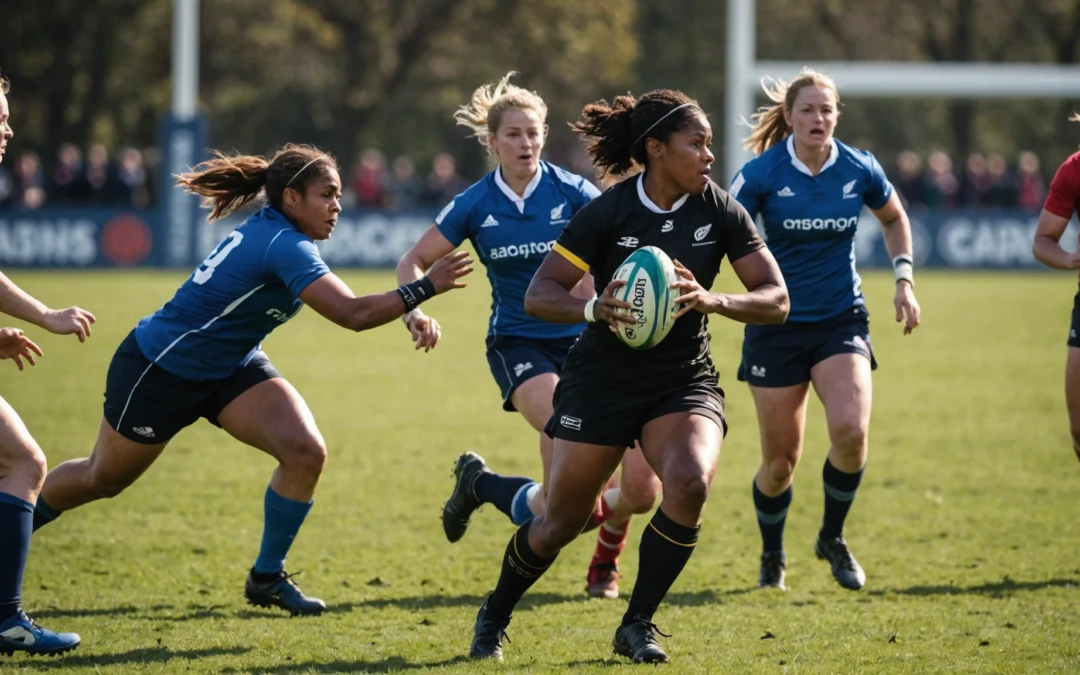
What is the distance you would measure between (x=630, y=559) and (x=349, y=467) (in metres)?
3.01

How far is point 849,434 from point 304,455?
8.30 feet

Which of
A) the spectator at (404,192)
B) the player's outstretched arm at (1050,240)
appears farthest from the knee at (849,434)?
the spectator at (404,192)

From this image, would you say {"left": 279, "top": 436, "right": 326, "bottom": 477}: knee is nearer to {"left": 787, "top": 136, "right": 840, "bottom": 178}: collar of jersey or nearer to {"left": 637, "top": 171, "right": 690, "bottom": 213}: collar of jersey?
{"left": 637, "top": 171, "right": 690, "bottom": 213}: collar of jersey

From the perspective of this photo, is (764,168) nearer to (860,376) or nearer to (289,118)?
(860,376)

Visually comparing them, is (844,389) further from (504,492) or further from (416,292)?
(416,292)

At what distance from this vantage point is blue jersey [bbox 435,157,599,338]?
6973 millimetres

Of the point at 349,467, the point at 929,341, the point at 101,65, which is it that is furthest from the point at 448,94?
the point at 349,467

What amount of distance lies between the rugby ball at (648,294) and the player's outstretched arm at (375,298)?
2.80ft

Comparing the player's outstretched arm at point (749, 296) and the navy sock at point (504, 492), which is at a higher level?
the player's outstretched arm at point (749, 296)

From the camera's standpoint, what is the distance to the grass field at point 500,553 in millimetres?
5688

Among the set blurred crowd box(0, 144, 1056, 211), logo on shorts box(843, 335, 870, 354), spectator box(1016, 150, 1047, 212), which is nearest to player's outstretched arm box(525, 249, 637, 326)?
logo on shorts box(843, 335, 870, 354)

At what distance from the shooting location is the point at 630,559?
7.52 m

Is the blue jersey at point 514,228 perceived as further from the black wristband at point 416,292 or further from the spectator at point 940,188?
the spectator at point 940,188

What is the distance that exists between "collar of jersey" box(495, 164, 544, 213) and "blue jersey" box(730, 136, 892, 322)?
97cm
